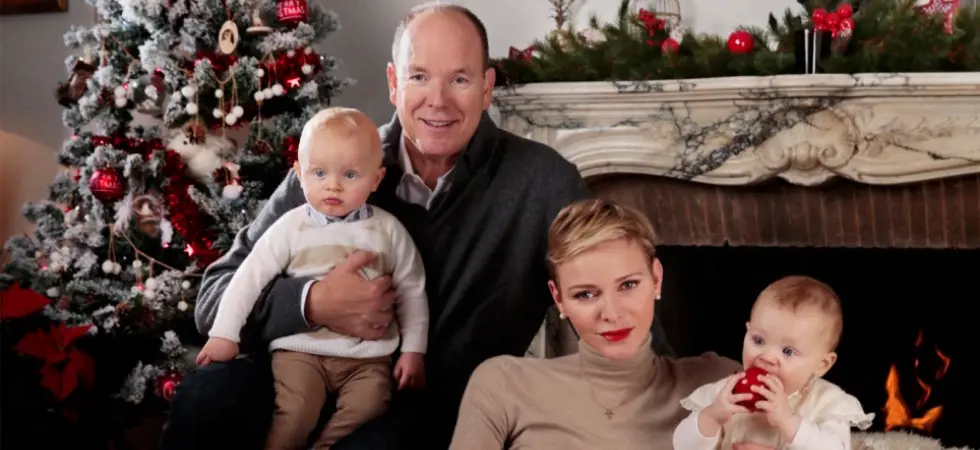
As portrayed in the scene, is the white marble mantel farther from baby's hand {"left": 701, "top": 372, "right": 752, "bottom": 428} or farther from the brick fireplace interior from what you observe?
baby's hand {"left": 701, "top": 372, "right": 752, "bottom": 428}

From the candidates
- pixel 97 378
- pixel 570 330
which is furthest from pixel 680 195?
pixel 97 378

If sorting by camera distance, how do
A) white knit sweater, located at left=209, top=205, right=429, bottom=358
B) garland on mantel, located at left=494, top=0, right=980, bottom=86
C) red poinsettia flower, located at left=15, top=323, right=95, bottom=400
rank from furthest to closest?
1. red poinsettia flower, located at left=15, top=323, right=95, bottom=400
2. garland on mantel, located at left=494, top=0, right=980, bottom=86
3. white knit sweater, located at left=209, top=205, right=429, bottom=358

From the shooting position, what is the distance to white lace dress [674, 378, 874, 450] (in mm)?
1210

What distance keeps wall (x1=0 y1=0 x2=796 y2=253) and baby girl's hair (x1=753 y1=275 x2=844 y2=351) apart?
174 cm

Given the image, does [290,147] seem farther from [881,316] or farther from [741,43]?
[881,316]

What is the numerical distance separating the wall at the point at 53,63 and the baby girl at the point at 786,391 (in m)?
1.76

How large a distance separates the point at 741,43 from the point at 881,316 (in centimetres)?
93

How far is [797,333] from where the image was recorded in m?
1.22

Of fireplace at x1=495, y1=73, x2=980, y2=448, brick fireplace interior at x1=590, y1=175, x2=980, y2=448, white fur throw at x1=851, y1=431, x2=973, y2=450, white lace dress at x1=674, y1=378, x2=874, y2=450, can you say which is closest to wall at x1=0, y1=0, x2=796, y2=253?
fireplace at x1=495, y1=73, x2=980, y2=448

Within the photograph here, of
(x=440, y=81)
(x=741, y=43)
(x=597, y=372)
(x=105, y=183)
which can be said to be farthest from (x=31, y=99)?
(x=597, y=372)

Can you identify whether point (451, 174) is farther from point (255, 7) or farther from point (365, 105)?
point (365, 105)

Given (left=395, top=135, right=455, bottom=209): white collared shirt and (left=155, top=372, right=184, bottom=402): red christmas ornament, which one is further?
(left=155, top=372, right=184, bottom=402): red christmas ornament

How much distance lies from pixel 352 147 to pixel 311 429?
0.50 metres

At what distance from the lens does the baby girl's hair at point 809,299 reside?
123cm
